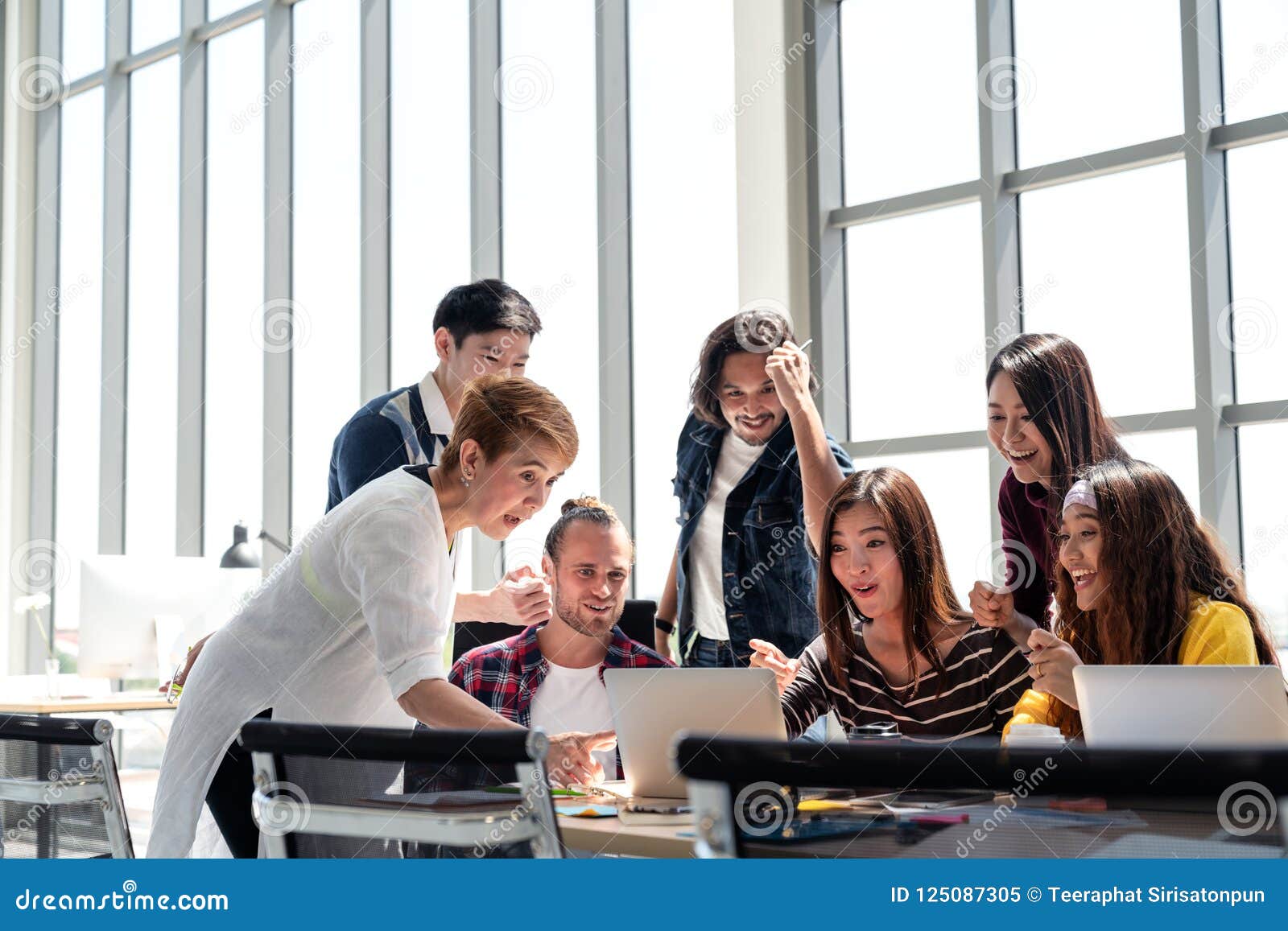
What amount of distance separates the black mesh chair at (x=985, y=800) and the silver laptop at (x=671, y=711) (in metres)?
0.83

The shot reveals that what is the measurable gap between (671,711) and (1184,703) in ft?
2.32

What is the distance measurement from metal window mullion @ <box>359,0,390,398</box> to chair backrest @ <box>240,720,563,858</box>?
4223mm

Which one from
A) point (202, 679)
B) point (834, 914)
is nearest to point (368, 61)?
point (202, 679)

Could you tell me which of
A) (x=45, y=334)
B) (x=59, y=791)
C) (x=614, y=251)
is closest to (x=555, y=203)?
(x=614, y=251)

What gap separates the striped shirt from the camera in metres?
2.21

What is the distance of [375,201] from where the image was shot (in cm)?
548

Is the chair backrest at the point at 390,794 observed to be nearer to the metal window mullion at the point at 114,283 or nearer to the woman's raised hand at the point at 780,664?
the woman's raised hand at the point at 780,664

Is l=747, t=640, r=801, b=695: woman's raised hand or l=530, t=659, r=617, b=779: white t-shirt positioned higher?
l=747, t=640, r=801, b=695: woman's raised hand

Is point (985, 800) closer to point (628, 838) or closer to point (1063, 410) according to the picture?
point (628, 838)

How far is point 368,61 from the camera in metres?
5.51

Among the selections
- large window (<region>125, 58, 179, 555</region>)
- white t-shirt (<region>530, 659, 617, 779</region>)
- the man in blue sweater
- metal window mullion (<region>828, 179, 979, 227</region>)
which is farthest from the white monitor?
metal window mullion (<region>828, 179, 979, 227</region>)

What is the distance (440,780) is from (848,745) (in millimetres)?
425

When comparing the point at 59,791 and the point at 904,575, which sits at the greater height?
the point at 904,575

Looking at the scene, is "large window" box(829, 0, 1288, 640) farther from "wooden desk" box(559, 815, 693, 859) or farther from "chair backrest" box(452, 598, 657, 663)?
"wooden desk" box(559, 815, 693, 859)
